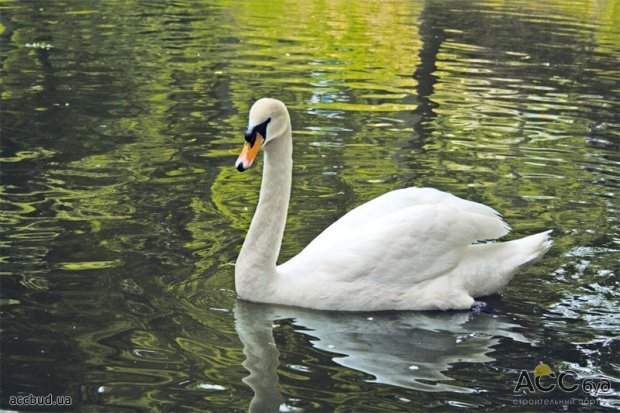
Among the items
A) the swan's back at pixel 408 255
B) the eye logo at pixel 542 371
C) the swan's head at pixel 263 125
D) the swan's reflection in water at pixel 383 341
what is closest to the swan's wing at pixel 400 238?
the swan's back at pixel 408 255

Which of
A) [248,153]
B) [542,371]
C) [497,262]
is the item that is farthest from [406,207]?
[542,371]

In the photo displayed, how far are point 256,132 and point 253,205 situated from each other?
2509mm

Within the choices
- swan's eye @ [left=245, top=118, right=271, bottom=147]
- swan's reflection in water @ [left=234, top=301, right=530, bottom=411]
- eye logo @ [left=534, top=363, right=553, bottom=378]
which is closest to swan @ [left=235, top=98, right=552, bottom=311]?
swan's eye @ [left=245, top=118, right=271, bottom=147]

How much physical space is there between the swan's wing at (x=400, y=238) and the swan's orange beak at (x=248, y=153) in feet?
2.87

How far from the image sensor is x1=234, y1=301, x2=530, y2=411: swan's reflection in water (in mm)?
5953

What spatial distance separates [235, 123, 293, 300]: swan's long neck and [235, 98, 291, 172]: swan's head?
0.05m

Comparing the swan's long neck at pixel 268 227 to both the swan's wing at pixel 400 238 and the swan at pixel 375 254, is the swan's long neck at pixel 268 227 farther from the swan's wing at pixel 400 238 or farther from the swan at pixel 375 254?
the swan's wing at pixel 400 238

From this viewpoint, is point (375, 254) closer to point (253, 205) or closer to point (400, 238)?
point (400, 238)

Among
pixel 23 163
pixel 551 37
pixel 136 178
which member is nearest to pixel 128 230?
pixel 136 178

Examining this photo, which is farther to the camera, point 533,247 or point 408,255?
point 533,247

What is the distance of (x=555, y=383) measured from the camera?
234 inches

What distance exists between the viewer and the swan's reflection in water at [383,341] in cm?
595

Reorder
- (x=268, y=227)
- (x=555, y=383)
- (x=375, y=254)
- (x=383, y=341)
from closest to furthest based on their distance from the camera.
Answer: (x=555, y=383) < (x=383, y=341) < (x=375, y=254) < (x=268, y=227)

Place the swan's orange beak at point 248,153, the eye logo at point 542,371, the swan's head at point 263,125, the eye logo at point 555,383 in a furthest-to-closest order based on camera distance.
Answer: the swan's head at point 263,125
the swan's orange beak at point 248,153
the eye logo at point 542,371
the eye logo at point 555,383
